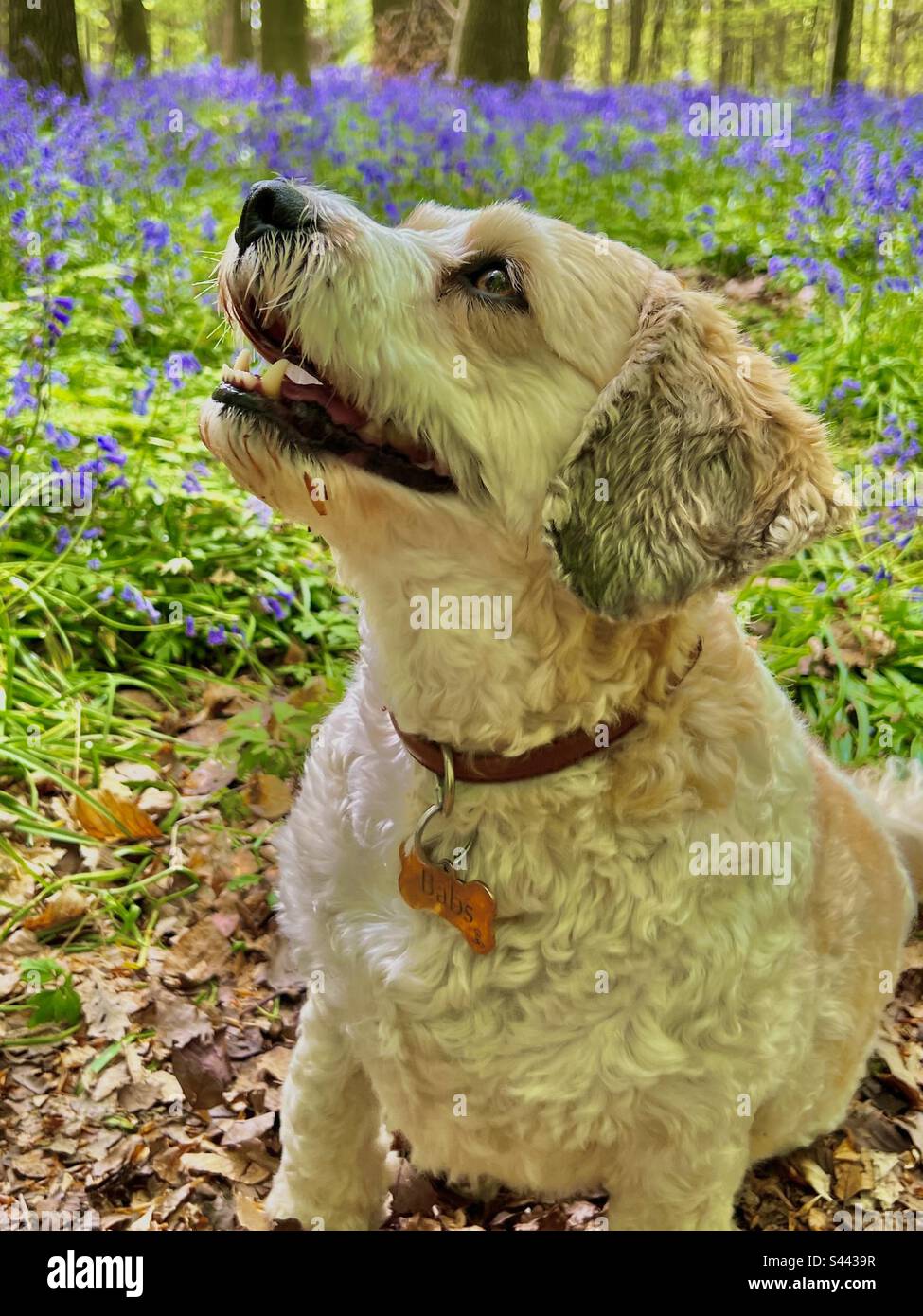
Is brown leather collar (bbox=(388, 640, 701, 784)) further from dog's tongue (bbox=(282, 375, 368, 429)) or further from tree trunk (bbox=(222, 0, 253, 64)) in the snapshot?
tree trunk (bbox=(222, 0, 253, 64))

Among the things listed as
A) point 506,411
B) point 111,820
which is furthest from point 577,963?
point 111,820

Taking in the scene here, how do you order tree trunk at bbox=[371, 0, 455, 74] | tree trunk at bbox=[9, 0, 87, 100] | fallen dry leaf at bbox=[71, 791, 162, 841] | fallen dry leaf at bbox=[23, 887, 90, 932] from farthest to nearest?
tree trunk at bbox=[9, 0, 87, 100] → tree trunk at bbox=[371, 0, 455, 74] → fallen dry leaf at bbox=[71, 791, 162, 841] → fallen dry leaf at bbox=[23, 887, 90, 932]

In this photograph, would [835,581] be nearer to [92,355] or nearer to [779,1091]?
[779,1091]

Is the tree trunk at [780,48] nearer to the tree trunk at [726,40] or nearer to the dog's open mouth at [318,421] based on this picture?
the tree trunk at [726,40]

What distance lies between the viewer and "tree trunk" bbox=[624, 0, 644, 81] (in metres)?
3.55

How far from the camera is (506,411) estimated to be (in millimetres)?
1757

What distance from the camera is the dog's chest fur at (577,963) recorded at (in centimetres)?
186

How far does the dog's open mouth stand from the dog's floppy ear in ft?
0.68

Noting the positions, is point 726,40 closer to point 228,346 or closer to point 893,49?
point 893,49

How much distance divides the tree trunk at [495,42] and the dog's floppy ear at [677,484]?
216 centimetres

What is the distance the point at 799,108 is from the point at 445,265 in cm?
236

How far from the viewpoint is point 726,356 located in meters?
1.86

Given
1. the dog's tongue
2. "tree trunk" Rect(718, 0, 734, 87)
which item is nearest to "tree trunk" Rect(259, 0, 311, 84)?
"tree trunk" Rect(718, 0, 734, 87)
